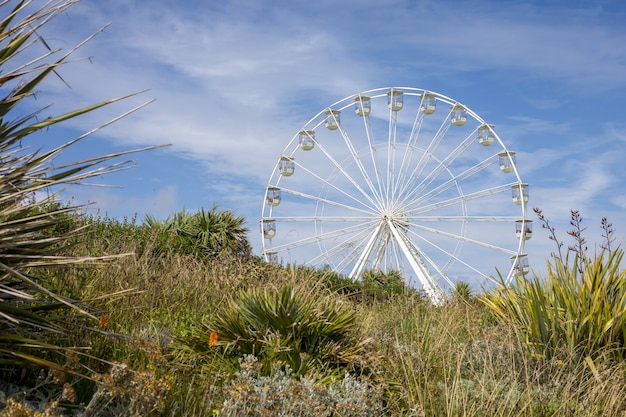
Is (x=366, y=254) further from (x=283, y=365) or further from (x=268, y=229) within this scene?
(x=283, y=365)

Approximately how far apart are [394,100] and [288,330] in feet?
74.2

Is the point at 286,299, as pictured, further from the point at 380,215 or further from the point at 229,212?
the point at 380,215

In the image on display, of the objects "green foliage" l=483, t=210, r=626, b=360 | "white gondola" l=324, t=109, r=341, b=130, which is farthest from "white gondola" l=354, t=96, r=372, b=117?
"green foliage" l=483, t=210, r=626, b=360

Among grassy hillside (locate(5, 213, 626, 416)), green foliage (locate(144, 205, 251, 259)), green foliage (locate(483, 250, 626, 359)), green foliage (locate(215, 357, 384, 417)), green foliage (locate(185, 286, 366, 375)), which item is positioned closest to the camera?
green foliage (locate(215, 357, 384, 417))

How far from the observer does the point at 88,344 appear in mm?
4980

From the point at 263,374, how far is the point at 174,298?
8.92ft

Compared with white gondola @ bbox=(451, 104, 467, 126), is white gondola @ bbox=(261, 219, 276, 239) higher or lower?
lower

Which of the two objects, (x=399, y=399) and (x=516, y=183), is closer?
(x=399, y=399)

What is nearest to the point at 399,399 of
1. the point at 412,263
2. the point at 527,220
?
the point at 412,263

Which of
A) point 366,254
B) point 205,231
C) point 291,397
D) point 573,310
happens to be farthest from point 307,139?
point 291,397

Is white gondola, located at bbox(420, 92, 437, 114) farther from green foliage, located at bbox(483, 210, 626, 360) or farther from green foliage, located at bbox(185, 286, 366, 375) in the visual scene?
green foliage, located at bbox(185, 286, 366, 375)

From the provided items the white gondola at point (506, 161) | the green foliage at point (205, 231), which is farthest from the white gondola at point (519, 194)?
the green foliage at point (205, 231)

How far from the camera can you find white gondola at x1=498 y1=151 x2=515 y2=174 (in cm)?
2716

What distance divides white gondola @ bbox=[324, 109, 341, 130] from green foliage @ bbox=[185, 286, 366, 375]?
21742mm
